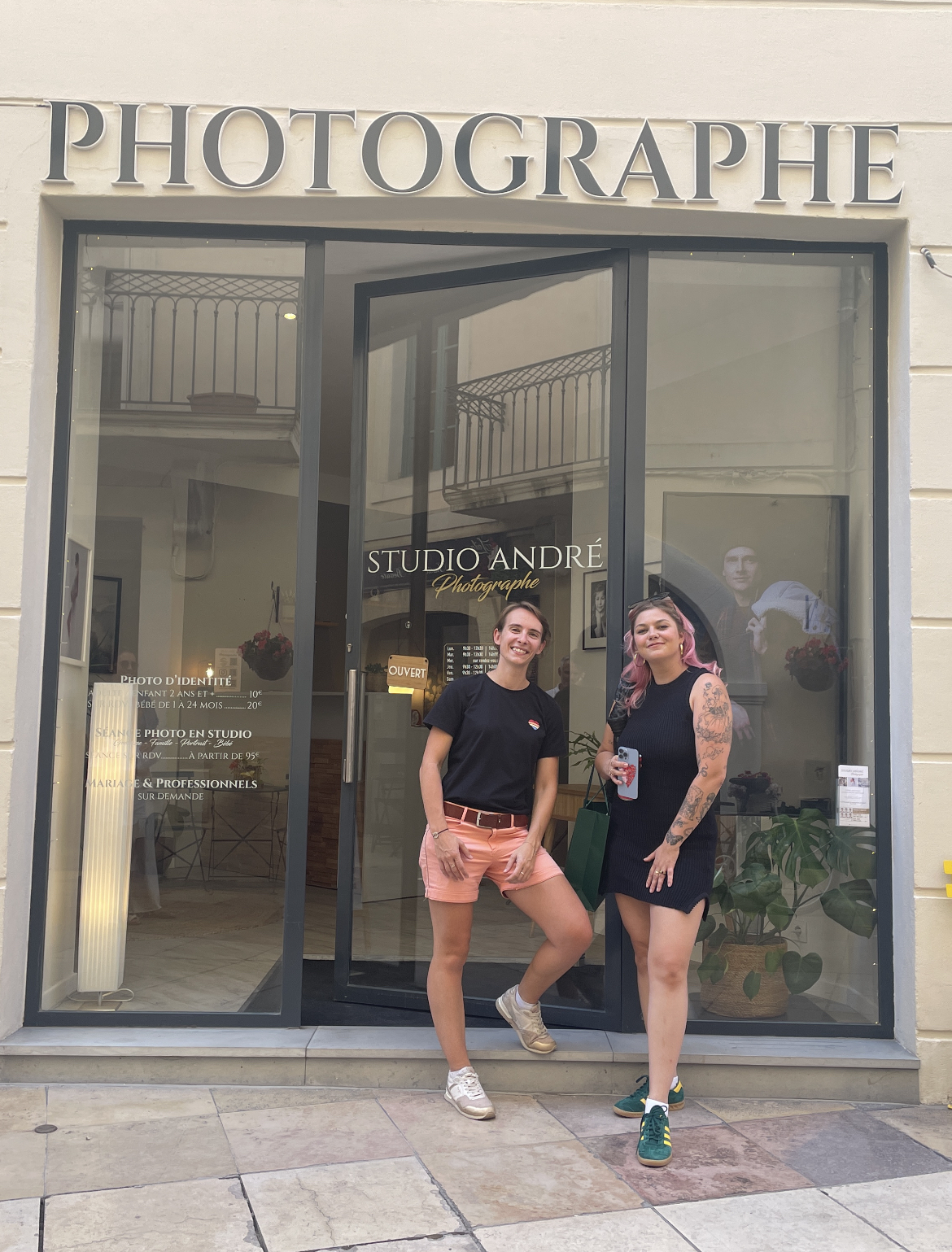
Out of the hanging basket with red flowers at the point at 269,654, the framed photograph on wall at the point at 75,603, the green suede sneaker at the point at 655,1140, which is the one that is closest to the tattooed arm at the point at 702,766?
the green suede sneaker at the point at 655,1140

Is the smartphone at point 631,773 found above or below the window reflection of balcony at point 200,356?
below

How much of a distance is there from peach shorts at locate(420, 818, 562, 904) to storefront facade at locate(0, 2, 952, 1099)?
2.31 ft

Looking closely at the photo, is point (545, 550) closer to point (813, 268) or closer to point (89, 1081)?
→ point (813, 268)

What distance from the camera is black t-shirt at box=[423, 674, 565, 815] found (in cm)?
369

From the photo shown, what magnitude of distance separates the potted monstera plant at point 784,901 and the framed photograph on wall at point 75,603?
2699mm

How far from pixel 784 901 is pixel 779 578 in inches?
50.7

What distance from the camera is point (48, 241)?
4.20 meters

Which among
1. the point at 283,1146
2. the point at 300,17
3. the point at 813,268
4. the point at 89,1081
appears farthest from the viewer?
the point at 813,268

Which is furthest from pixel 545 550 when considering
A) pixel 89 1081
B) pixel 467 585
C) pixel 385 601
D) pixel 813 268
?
pixel 89 1081

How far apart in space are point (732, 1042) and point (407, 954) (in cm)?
143

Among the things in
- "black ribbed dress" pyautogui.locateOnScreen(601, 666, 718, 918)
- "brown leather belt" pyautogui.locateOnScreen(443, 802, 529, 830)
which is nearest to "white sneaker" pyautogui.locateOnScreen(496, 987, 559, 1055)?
"black ribbed dress" pyautogui.locateOnScreen(601, 666, 718, 918)

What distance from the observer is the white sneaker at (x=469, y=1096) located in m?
3.56

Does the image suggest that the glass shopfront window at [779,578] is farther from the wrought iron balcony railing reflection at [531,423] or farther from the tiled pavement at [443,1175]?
the tiled pavement at [443,1175]

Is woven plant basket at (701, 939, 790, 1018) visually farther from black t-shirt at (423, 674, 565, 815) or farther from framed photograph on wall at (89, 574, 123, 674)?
framed photograph on wall at (89, 574, 123, 674)
